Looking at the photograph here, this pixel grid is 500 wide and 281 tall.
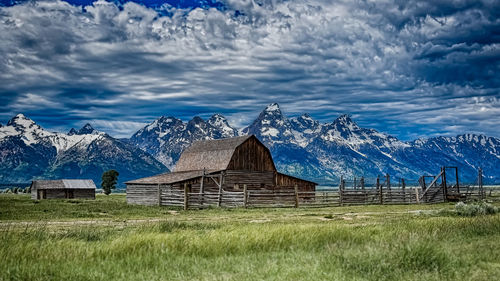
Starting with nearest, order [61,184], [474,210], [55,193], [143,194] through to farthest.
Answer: [474,210]
[143,194]
[55,193]
[61,184]

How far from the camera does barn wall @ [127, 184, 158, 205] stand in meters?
49.5

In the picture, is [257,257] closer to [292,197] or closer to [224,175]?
[292,197]

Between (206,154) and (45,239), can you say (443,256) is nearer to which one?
(45,239)

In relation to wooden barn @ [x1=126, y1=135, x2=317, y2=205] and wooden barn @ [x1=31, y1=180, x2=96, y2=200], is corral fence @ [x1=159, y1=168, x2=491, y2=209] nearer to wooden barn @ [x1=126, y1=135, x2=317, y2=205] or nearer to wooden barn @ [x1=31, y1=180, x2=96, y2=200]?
wooden barn @ [x1=126, y1=135, x2=317, y2=205]

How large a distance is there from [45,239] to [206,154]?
150ft

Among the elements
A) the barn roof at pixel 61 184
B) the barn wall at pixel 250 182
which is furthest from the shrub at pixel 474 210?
the barn roof at pixel 61 184

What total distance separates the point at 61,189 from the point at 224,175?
47.2 m

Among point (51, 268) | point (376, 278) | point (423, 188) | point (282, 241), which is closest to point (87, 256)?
point (51, 268)

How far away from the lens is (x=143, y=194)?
51875 mm

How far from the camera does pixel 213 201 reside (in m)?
42.4

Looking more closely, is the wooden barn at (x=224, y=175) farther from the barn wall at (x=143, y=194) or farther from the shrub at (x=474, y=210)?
the shrub at (x=474, y=210)

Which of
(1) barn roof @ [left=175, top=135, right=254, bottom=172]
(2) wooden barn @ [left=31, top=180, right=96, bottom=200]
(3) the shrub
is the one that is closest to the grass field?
(3) the shrub

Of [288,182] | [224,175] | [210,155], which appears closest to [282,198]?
[224,175]

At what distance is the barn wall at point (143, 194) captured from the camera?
1949 inches
